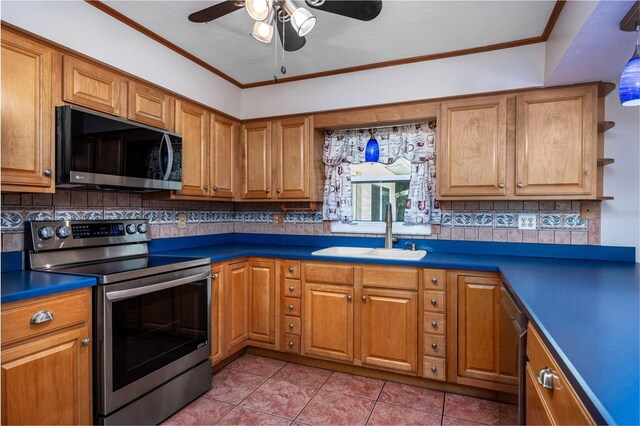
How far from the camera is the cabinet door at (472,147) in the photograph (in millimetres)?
2387

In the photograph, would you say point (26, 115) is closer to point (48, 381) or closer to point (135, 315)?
point (135, 315)

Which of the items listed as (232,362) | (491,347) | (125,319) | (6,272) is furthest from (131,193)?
(491,347)

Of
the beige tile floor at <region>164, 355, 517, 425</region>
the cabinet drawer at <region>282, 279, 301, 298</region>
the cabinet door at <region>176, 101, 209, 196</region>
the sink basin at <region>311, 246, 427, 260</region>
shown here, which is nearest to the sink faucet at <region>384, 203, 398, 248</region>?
the sink basin at <region>311, 246, 427, 260</region>

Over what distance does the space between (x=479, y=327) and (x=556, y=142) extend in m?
1.29

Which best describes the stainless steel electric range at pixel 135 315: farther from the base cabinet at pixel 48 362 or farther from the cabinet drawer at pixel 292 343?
the cabinet drawer at pixel 292 343

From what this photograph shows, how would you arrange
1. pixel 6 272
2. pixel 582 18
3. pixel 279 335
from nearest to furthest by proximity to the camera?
pixel 582 18
pixel 6 272
pixel 279 335

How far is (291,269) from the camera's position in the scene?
266 cm

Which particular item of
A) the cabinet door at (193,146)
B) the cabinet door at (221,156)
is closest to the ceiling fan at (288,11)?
the cabinet door at (193,146)

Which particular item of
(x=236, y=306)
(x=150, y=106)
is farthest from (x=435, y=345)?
(x=150, y=106)

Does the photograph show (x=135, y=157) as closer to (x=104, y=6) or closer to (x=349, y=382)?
(x=104, y=6)

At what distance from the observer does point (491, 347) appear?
7.06 ft

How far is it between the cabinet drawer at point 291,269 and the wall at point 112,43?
144 cm

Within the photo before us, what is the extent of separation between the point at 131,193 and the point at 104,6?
1.15m

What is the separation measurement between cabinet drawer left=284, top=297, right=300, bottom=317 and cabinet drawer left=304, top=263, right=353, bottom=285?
0.66ft
